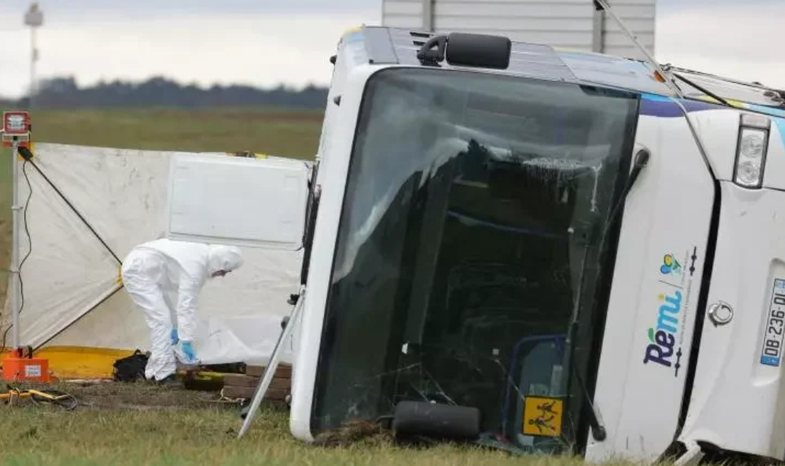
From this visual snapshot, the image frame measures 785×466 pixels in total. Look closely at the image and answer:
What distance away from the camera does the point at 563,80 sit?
5.98m

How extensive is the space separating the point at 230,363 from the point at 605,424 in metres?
6.08

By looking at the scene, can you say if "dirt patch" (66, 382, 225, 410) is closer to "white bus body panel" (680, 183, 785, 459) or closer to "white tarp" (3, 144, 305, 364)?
"white tarp" (3, 144, 305, 364)

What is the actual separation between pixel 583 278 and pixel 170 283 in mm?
7140

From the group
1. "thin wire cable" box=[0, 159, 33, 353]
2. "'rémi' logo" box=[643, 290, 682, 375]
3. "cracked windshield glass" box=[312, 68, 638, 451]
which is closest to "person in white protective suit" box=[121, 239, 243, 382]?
"thin wire cable" box=[0, 159, 33, 353]

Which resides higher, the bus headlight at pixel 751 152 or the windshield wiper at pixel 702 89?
the windshield wiper at pixel 702 89

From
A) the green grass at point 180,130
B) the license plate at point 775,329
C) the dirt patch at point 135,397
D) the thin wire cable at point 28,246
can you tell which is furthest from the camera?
the green grass at point 180,130

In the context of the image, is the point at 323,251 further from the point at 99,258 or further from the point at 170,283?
the point at 99,258

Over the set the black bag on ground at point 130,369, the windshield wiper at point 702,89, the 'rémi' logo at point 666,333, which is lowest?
the black bag on ground at point 130,369

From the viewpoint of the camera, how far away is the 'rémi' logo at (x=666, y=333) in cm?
576

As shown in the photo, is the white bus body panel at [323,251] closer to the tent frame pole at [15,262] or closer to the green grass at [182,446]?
the green grass at [182,446]

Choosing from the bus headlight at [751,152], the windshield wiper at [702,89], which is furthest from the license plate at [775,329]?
the windshield wiper at [702,89]

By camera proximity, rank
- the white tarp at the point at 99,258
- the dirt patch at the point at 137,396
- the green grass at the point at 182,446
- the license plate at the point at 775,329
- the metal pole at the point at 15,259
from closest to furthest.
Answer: the green grass at the point at 182,446
the license plate at the point at 775,329
the dirt patch at the point at 137,396
the metal pole at the point at 15,259
the white tarp at the point at 99,258

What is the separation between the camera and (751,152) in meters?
5.87

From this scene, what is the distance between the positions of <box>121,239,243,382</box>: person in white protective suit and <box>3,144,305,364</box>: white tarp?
1.01 m
